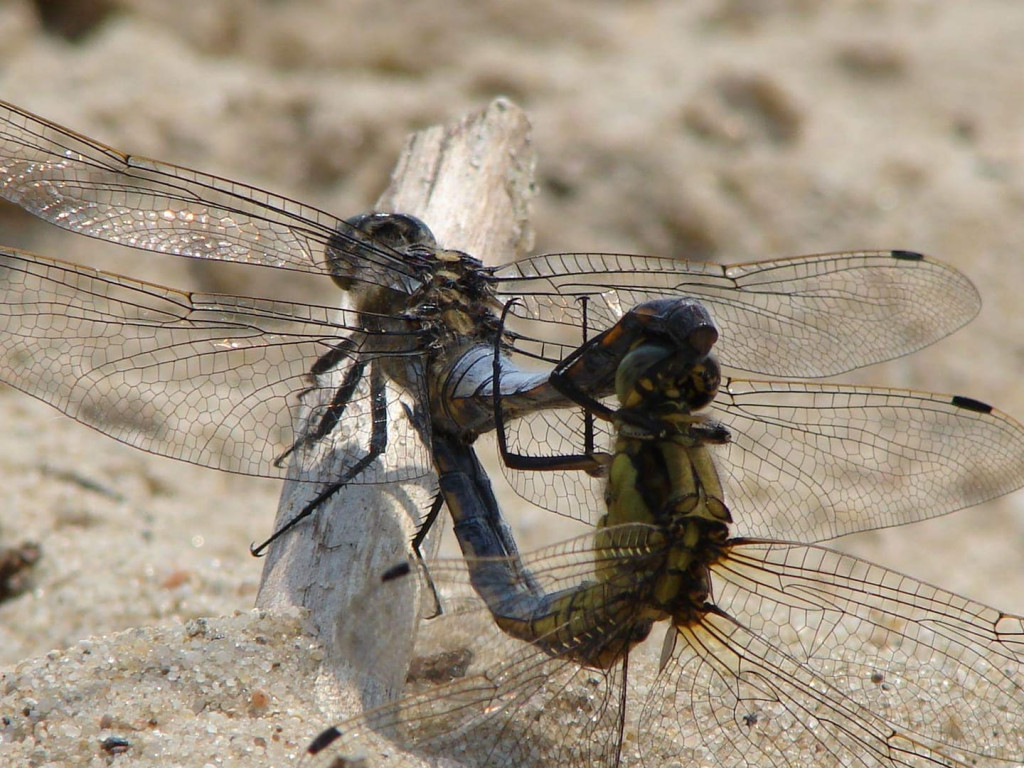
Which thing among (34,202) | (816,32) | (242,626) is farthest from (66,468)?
(816,32)

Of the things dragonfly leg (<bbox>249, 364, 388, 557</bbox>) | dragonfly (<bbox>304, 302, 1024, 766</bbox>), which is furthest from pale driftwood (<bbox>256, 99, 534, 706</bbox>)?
dragonfly (<bbox>304, 302, 1024, 766</bbox>)

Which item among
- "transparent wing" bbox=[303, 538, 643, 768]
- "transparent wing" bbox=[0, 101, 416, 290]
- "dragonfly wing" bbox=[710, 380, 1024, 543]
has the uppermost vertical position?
"transparent wing" bbox=[0, 101, 416, 290]

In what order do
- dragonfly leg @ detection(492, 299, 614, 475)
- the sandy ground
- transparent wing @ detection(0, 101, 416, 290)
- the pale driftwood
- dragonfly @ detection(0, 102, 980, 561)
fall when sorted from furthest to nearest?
1. the sandy ground
2. transparent wing @ detection(0, 101, 416, 290)
3. dragonfly @ detection(0, 102, 980, 561)
4. dragonfly leg @ detection(492, 299, 614, 475)
5. the pale driftwood

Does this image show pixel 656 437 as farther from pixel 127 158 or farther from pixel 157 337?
pixel 127 158

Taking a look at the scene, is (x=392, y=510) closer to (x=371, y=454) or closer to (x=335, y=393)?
(x=371, y=454)

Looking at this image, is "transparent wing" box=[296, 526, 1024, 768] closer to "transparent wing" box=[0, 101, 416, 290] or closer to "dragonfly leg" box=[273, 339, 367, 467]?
"dragonfly leg" box=[273, 339, 367, 467]

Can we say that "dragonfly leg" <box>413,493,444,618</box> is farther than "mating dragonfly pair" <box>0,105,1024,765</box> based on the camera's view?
Yes

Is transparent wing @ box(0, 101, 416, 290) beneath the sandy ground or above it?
beneath

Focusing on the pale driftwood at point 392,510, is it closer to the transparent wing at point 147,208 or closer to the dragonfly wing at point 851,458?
the transparent wing at point 147,208
